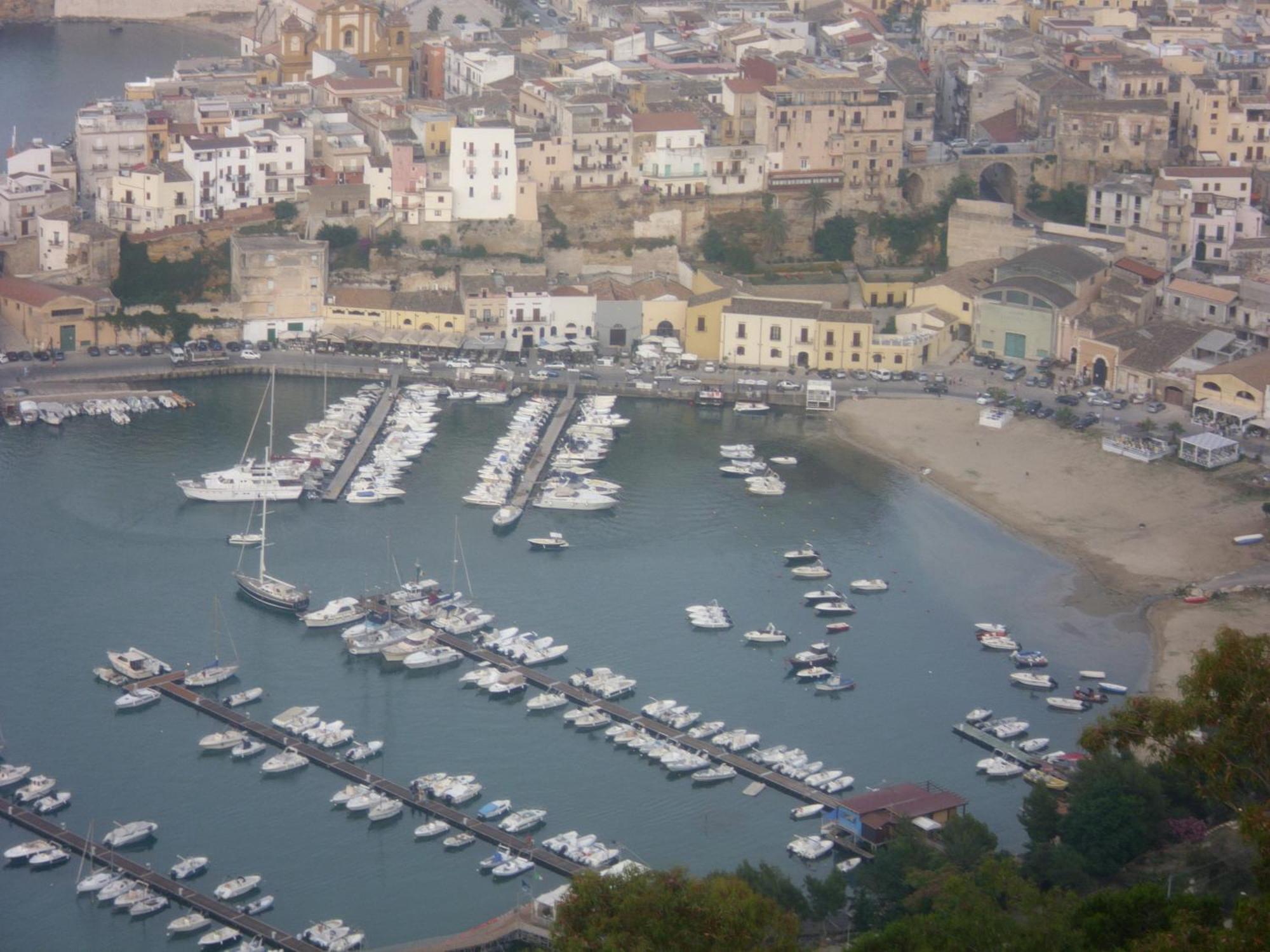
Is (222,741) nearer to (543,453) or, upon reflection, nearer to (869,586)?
(869,586)

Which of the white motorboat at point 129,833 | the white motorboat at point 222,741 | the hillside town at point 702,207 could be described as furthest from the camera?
the hillside town at point 702,207

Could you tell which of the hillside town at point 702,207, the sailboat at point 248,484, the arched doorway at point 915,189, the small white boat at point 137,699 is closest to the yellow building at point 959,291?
the hillside town at point 702,207

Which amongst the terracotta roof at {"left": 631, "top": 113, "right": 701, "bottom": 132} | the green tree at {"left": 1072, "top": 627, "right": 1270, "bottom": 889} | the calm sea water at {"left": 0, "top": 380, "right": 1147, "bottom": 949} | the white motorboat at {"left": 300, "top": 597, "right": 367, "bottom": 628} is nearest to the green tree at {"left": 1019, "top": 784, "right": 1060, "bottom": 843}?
the calm sea water at {"left": 0, "top": 380, "right": 1147, "bottom": 949}

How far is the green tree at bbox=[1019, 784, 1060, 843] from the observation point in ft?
95.2

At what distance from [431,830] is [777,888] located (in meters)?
4.66

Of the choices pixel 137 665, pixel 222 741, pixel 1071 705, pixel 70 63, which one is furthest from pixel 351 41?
pixel 1071 705

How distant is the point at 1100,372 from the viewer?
44000 mm

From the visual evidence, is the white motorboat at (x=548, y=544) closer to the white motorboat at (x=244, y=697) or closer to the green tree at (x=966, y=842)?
the white motorboat at (x=244, y=697)

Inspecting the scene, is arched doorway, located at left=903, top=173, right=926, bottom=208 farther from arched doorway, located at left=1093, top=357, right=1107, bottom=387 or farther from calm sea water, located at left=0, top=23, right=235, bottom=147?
calm sea water, located at left=0, top=23, right=235, bottom=147

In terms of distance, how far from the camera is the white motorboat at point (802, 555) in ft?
123

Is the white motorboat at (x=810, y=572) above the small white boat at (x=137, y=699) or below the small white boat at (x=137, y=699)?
above

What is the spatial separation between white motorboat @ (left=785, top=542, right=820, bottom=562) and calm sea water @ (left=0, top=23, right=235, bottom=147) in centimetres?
2340

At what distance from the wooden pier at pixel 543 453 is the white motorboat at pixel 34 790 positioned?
1034 cm

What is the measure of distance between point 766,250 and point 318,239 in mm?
8057
